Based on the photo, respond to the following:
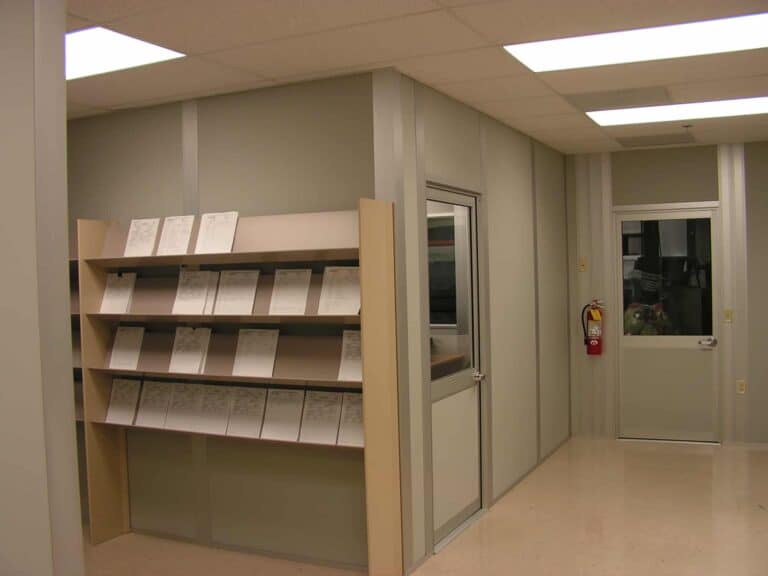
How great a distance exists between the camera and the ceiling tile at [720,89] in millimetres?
4773

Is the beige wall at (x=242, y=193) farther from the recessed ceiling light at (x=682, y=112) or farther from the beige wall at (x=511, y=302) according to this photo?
the recessed ceiling light at (x=682, y=112)

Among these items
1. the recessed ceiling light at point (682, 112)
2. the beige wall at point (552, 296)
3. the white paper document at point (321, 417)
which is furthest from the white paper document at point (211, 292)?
the beige wall at point (552, 296)

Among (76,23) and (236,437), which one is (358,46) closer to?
(76,23)

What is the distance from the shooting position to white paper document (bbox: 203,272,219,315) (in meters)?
4.41

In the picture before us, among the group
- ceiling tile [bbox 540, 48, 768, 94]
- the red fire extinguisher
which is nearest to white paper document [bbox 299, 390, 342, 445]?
ceiling tile [bbox 540, 48, 768, 94]

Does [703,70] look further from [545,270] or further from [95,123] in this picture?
[95,123]

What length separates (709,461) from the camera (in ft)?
22.1

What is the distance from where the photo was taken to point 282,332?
445cm

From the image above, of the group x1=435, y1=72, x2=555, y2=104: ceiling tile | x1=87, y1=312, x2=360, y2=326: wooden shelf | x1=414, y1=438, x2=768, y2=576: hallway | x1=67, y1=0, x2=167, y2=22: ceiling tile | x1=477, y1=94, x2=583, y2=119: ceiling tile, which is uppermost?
x1=477, y1=94, x2=583, y2=119: ceiling tile

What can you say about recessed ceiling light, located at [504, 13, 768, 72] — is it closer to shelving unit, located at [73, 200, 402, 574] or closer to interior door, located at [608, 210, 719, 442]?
shelving unit, located at [73, 200, 402, 574]

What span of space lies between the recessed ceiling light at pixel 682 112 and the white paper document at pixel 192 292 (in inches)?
123

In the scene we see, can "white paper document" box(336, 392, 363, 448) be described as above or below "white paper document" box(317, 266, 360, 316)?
below

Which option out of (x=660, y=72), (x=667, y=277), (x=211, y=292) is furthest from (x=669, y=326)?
(x=211, y=292)

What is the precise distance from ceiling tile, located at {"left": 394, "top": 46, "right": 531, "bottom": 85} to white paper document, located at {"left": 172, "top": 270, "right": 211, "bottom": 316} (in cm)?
170
